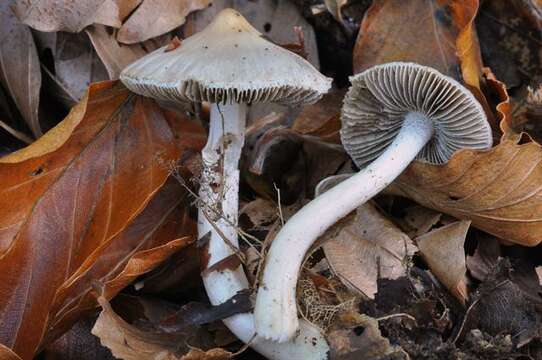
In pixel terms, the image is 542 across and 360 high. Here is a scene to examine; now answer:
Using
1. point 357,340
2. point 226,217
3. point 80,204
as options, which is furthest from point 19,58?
point 357,340

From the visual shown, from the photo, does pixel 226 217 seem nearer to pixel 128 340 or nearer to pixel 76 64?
pixel 128 340

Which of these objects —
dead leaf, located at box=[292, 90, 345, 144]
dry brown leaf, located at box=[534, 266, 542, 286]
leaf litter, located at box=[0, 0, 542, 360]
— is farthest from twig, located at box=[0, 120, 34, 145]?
dry brown leaf, located at box=[534, 266, 542, 286]

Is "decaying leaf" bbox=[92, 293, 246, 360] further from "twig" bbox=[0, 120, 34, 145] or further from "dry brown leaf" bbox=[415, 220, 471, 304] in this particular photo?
"twig" bbox=[0, 120, 34, 145]

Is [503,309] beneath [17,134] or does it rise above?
beneath

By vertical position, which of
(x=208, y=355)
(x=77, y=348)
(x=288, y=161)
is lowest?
(x=77, y=348)

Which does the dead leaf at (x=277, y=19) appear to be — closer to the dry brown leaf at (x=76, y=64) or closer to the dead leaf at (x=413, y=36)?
the dead leaf at (x=413, y=36)

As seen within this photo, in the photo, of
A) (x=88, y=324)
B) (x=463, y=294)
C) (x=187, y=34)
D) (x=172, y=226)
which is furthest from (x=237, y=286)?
(x=187, y=34)

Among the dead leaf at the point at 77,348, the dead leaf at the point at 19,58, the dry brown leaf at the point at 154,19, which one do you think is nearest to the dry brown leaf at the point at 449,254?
the dead leaf at the point at 77,348
